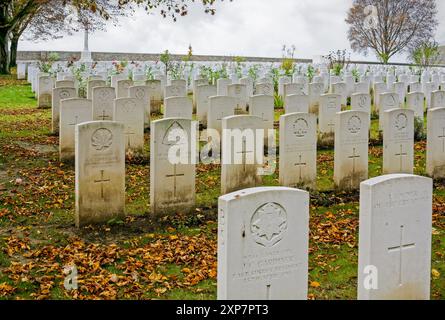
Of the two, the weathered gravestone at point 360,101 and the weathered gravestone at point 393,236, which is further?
the weathered gravestone at point 360,101

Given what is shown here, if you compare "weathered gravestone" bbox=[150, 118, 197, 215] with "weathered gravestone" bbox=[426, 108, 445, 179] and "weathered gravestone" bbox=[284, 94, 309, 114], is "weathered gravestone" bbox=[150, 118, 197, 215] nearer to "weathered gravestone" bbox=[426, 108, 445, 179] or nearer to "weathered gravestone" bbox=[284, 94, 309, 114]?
"weathered gravestone" bbox=[426, 108, 445, 179]

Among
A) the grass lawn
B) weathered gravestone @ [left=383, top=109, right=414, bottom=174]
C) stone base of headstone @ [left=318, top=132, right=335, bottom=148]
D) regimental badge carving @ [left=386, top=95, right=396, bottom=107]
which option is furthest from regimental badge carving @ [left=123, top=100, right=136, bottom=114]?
regimental badge carving @ [left=386, top=95, right=396, bottom=107]

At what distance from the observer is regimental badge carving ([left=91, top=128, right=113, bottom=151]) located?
27.0 ft

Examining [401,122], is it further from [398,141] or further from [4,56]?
[4,56]

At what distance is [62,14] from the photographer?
33906 millimetres

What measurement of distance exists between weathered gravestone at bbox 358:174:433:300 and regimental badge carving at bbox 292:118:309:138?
13.8ft

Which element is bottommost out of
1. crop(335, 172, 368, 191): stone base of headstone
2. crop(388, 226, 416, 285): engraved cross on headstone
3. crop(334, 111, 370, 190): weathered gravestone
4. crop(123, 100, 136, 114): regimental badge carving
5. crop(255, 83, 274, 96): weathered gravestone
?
crop(388, 226, 416, 285): engraved cross on headstone

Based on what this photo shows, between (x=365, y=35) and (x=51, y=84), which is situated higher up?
(x=365, y=35)

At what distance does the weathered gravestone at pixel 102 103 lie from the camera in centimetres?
1370

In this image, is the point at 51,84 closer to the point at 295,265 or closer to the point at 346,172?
the point at 346,172

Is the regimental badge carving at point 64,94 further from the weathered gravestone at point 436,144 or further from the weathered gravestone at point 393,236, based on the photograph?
the weathered gravestone at point 393,236

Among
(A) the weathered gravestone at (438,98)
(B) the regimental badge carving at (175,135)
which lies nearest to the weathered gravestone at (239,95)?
(A) the weathered gravestone at (438,98)
